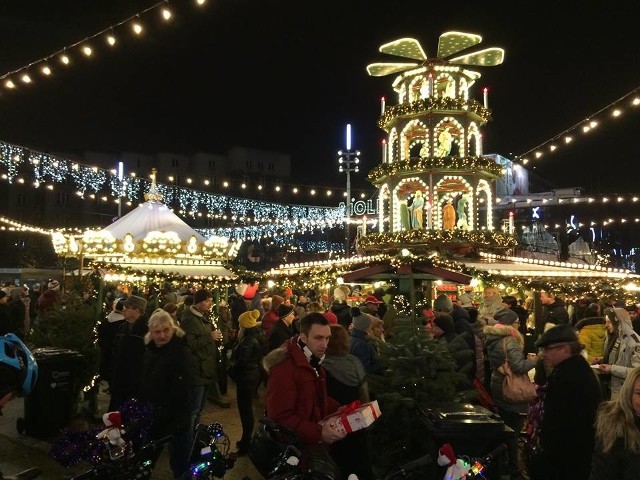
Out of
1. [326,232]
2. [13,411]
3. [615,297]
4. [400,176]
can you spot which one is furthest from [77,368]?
[326,232]

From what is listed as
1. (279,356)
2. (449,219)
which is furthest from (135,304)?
(449,219)

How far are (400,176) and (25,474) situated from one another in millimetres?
16957

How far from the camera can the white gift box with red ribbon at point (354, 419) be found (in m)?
3.34

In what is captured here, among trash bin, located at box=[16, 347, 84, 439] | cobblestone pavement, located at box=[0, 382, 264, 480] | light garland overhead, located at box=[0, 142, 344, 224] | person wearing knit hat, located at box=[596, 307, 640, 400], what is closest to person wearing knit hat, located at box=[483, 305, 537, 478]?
person wearing knit hat, located at box=[596, 307, 640, 400]

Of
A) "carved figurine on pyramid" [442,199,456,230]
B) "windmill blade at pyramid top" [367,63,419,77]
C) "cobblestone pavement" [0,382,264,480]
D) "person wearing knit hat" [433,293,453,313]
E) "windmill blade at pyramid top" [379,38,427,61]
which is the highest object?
"windmill blade at pyramid top" [379,38,427,61]

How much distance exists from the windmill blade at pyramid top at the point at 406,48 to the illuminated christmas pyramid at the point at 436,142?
1.5 inches

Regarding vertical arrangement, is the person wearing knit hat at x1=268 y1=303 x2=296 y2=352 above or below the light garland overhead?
below

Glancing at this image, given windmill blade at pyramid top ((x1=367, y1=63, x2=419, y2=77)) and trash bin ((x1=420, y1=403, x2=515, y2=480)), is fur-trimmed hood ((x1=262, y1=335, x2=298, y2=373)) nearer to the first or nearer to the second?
trash bin ((x1=420, y1=403, x2=515, y2=480))

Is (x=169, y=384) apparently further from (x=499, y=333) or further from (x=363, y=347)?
(x=499, y=333)

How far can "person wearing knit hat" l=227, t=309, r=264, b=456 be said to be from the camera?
7.15 meters

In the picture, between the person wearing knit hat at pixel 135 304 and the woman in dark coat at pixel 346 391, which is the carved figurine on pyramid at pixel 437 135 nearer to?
the person wearing knit hat at pixel 135 304

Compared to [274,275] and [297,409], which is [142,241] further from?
[297,409]

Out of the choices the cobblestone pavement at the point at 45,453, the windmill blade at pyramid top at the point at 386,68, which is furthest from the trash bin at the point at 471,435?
the windmill blade at pyramid top at the point at 386,68

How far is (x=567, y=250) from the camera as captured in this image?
100 feet
